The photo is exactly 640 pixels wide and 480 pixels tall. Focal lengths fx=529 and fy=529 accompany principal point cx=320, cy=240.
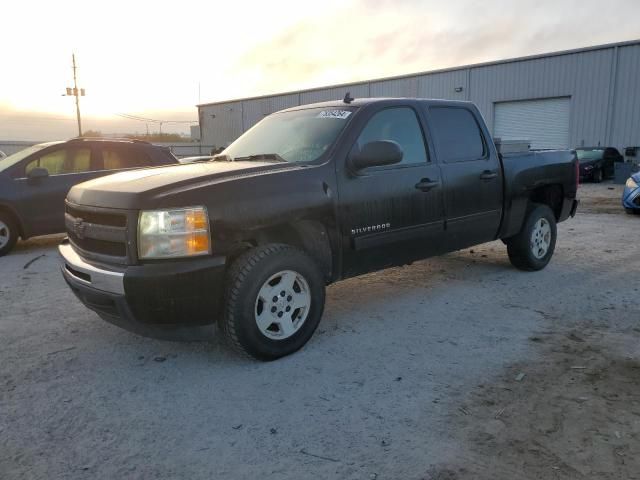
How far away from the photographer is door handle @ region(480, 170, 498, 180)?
5227 millimetres

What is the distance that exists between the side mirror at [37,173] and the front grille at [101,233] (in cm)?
420

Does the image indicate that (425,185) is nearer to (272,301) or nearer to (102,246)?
(272,301)

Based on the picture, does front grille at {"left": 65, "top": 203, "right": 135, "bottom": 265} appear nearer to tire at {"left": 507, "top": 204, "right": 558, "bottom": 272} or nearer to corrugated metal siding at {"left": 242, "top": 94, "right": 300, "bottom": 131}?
tire at {"left": 507, "top": 204, "right": 558, "bottom": 272}

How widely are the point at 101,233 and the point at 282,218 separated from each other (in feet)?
3.93

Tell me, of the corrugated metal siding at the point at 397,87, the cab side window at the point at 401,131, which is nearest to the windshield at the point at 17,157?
the cab side window at the point at 401,131

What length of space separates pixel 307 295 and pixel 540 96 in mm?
26558

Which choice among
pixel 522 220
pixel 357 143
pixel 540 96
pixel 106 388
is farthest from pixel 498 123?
pixel 106 388

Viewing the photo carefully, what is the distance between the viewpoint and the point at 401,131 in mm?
4637

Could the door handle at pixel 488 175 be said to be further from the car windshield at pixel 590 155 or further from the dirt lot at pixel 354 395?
the car windshield at pixel 590 155

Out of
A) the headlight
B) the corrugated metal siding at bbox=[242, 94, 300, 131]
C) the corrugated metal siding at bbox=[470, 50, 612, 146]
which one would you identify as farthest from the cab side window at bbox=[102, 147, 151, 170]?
the corrugated metal siding at bbox=[242, 94, 300, 131]

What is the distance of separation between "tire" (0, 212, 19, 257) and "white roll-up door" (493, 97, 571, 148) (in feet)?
82.9

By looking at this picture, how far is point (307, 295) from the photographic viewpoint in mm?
3773

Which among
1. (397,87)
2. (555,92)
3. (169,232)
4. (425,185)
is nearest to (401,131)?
(425,185)

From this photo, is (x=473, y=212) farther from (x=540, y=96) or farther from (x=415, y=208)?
(x=540, y=96)
